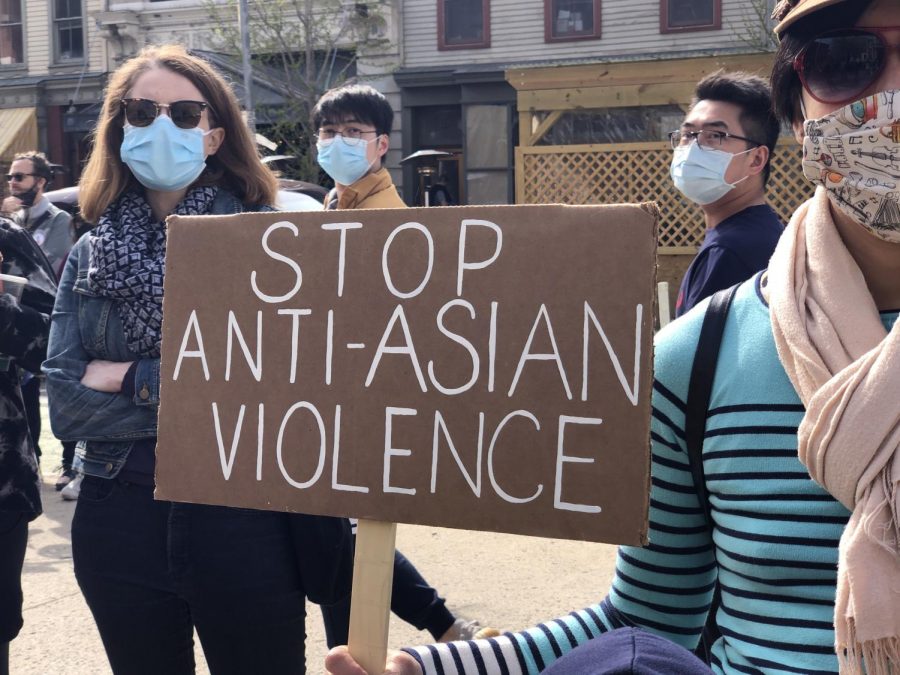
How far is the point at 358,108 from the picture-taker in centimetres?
481

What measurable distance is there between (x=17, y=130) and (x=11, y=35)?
2817mm

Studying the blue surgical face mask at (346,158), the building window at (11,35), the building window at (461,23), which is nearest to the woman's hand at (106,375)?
the blue surgical face mask at (346,158)

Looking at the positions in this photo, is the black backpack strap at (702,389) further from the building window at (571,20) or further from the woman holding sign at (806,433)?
the building window at (571,20)

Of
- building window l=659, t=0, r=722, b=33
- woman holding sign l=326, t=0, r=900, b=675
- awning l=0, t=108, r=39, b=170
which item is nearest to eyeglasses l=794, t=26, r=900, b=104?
woman holding sign l=326, t=0, r=900, b=675

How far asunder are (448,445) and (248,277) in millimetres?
499

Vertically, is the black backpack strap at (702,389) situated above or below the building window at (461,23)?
below

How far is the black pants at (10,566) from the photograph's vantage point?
2.94 meters

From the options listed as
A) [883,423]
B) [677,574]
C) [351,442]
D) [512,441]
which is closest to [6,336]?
[351,442]

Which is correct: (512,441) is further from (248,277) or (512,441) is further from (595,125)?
(595,125)

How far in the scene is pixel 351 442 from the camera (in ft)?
5.63

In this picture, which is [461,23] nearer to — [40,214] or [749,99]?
[40,214]

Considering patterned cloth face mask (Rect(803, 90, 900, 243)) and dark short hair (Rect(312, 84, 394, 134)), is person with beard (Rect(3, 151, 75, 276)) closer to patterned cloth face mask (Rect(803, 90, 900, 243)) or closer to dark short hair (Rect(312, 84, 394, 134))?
dark short hair (Rect(312, 84, 394, 134))

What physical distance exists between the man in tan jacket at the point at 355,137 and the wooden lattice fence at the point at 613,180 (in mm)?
8780

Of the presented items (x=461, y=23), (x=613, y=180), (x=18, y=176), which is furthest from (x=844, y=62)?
(x=461, y=23)
